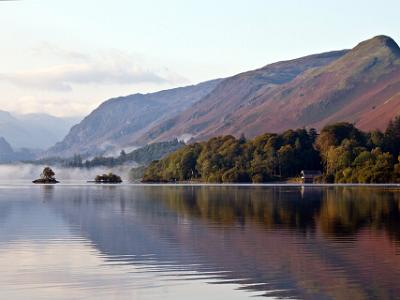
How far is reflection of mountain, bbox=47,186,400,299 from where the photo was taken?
1542 inches

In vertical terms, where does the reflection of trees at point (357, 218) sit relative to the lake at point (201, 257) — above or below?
above

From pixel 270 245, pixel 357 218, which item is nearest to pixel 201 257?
pixel 270 245

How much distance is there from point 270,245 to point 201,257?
7708 mm

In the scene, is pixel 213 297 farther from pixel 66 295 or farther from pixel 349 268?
pixel 349 268

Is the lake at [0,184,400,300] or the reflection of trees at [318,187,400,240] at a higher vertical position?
the reflection of trees at [318,187,400,240]

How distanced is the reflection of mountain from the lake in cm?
6

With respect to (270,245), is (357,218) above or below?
above

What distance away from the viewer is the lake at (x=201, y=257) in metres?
37.1

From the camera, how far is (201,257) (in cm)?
4800

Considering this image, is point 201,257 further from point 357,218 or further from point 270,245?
point 357,218

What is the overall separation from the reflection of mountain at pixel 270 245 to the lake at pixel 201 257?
2.3 inches

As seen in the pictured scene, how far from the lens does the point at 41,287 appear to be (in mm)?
37906

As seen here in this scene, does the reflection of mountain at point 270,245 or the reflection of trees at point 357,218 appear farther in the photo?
the reflection of trees at point 357,218

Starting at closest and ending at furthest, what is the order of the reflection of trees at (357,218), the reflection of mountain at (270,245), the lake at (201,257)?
1. the lake at (201,257)
2. the reflection of mountain at (270,245)
3. the reflection of trees at (357,218)
